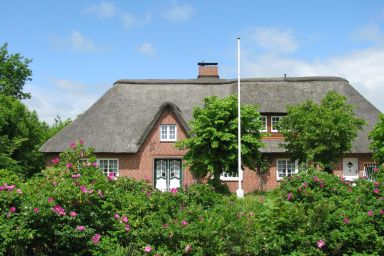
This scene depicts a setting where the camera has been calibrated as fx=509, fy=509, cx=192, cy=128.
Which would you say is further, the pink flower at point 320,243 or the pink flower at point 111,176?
the pink flower at point 111,176

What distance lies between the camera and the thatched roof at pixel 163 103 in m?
28.2

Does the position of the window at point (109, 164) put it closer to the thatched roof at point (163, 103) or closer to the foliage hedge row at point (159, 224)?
the thatched roof at point (163, 103)

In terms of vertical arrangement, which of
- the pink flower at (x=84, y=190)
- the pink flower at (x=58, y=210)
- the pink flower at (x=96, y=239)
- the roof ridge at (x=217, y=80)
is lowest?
the pink flower at (x=96, y=239)

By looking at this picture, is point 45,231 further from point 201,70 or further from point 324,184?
point 201,70

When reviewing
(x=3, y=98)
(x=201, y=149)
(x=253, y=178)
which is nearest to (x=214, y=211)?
(x=201, y=149)

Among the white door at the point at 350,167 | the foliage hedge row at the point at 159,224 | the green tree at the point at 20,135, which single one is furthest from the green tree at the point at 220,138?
the foliage hedge row at the point at 159,224

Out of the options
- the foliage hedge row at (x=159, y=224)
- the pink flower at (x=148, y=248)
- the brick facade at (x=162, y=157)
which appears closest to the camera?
the pink flower at (x=148, y=248)

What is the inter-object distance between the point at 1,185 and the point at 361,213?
5.33 metres

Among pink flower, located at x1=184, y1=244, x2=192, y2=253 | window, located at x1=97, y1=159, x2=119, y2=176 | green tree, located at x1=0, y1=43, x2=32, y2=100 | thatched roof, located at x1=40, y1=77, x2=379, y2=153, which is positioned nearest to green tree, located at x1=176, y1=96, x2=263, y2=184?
thatched roof, located at x1=40, y1=77, x2=379, y2=153

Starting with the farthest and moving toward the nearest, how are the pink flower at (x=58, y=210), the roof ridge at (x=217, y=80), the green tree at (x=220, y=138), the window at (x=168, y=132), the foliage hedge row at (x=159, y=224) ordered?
the roof ridge at (x=217, y=80) < the window at (x=168, y=132) < the green tree at (x=220, y=138) < the pink flower at (x=58, y=210) < the foliage hedge row at (x=159, y=224)

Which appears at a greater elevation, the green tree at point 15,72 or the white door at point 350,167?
the green tree at point 15,72

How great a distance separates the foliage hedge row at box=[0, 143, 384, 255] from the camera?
22.7 ft

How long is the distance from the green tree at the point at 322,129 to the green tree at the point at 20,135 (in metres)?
14.7

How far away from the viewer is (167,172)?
2848 centimetres
